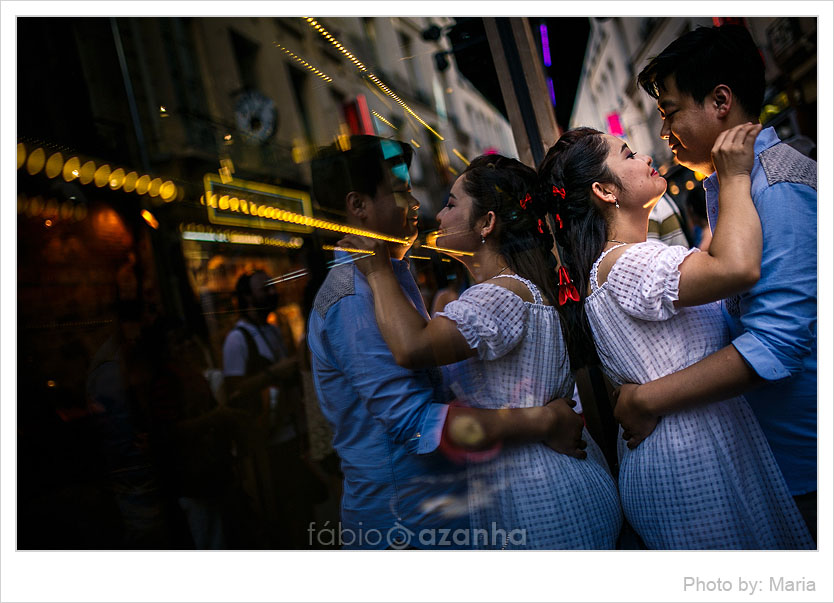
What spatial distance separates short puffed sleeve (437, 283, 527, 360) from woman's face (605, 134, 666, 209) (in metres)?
0.42

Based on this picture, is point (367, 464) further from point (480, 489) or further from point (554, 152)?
point (554, 152)

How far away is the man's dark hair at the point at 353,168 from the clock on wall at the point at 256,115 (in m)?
0.26

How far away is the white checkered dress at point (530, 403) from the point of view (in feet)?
4.87

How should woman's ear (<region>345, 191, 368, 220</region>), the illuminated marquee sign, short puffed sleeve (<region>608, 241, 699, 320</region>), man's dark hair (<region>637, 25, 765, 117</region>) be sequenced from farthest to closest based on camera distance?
1. the illuminated marquee sign
2. woman's ear (<region>345, 191, 368, 220</region>)
3. man's dark hair (<region>637, 25, 765, 117</region>)
4. short puffed sleeve (<region>608, 241, 699, 320</region>)

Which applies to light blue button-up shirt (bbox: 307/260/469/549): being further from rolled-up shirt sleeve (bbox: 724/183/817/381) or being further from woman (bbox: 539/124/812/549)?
rolled-up shirt sleeve (bbox: 724/183/817/381)

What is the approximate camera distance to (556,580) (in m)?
1.68

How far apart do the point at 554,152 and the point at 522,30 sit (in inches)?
21.8

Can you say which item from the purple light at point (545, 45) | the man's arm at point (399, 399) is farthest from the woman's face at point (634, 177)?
the man's arm at point (399, 399)

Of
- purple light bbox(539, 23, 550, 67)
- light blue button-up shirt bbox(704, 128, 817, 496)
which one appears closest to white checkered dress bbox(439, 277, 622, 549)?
light blue button-up shirt bbox(704, 128, 817, 496)

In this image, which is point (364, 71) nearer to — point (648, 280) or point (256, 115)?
point (256, 115)

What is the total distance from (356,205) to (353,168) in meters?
0.13

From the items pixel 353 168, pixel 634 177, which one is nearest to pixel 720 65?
pixel 634 177

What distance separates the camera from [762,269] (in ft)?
4.23

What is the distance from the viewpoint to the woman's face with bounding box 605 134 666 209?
1.48m
